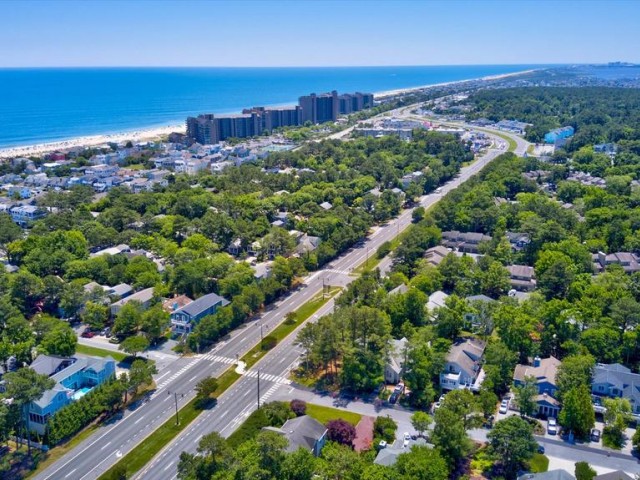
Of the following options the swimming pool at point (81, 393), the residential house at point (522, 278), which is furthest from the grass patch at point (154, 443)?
the residential house at point (522, 278)

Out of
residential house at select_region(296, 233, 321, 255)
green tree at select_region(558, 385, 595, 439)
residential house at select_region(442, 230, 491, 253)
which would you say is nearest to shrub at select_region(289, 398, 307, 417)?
green tree at select_region(558, 385, 595, 439)

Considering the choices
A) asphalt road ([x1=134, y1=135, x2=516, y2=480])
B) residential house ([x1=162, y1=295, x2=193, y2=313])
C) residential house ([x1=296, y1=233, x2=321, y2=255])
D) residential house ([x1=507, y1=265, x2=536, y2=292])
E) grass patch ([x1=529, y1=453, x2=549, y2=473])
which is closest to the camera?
grass patch ([x1=529, y1=453, x2=549, y2=473])

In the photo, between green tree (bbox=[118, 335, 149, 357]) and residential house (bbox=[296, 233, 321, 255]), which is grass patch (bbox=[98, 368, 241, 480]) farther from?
residential house (bbox=[296, 233, 321, 255])

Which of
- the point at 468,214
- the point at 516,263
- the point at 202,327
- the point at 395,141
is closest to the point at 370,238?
the point at 468,214

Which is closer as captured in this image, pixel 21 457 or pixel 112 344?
pixel 21 457

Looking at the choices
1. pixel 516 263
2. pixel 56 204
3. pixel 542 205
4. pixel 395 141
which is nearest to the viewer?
pixel 516 263

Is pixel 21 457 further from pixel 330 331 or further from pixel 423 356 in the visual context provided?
pixel 423 356

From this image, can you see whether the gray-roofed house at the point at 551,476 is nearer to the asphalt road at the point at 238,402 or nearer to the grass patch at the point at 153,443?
the asphalt road at the point at 238,402
